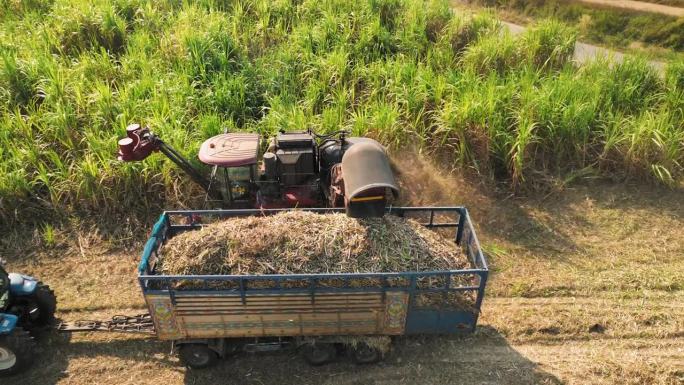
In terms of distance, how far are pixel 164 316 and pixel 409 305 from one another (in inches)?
106

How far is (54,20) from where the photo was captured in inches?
449

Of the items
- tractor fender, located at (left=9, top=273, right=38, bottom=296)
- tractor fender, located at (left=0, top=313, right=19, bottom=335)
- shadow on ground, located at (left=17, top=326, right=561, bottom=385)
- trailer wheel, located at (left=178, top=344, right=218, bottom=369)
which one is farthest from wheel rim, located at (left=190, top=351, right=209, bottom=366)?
tractor fender, located at (left=9, top=273, right=38, bottom=296)

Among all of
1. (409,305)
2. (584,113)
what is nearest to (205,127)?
(409,305)

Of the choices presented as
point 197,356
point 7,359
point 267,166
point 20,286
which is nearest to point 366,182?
point 267,166

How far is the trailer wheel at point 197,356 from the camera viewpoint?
19.2ft

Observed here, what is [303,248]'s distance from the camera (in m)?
5.66

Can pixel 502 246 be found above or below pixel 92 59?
below

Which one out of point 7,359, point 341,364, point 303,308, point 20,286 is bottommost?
point 341,364

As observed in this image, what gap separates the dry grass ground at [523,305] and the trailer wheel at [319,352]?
0.52 feet

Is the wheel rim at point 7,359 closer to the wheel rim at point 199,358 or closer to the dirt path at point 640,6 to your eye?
the wheel rim at point 199,358

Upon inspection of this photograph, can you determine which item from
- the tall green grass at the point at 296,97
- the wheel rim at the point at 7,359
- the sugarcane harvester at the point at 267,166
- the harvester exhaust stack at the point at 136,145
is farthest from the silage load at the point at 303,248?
the tall green grass at the point at 296,97

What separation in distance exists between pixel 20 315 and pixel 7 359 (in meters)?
0.53

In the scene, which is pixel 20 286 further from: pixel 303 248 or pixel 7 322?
pixel 303 248

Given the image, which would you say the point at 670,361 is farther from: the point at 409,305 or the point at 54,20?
the point at 54,20
